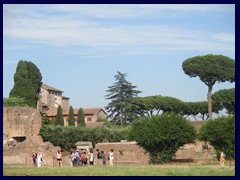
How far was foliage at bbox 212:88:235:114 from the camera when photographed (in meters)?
A: 54.2

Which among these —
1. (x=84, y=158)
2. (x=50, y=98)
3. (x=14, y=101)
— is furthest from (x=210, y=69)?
(x=50, y=98)

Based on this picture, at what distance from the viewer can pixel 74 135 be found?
40.7m

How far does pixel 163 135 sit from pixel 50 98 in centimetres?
5231

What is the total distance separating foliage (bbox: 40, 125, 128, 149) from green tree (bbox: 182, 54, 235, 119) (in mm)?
13381

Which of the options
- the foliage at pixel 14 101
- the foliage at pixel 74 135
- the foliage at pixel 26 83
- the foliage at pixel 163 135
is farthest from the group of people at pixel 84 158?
the foliage at pixel 26 83

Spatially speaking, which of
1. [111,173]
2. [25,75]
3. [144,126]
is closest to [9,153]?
[144,126]

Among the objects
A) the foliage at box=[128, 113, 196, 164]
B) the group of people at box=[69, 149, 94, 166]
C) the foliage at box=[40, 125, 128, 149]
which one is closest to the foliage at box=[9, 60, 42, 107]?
the foliage at box=[40, 125, 128, 149]

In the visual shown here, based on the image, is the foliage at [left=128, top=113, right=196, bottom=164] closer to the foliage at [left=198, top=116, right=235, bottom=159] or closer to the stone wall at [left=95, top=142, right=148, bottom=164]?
the foliage at [left=198, top=116, right=235, bottom=159]

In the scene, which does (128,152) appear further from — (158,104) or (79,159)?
(158,104)

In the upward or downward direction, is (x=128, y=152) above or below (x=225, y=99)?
below

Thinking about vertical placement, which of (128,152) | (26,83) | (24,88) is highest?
(26,83)

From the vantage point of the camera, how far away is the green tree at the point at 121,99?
188 ft

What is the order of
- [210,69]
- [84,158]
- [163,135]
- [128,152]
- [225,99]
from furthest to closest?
1. [225,99]
2. [210,69]
3. [128,152]
4. [163,135]
5. [84,158]
